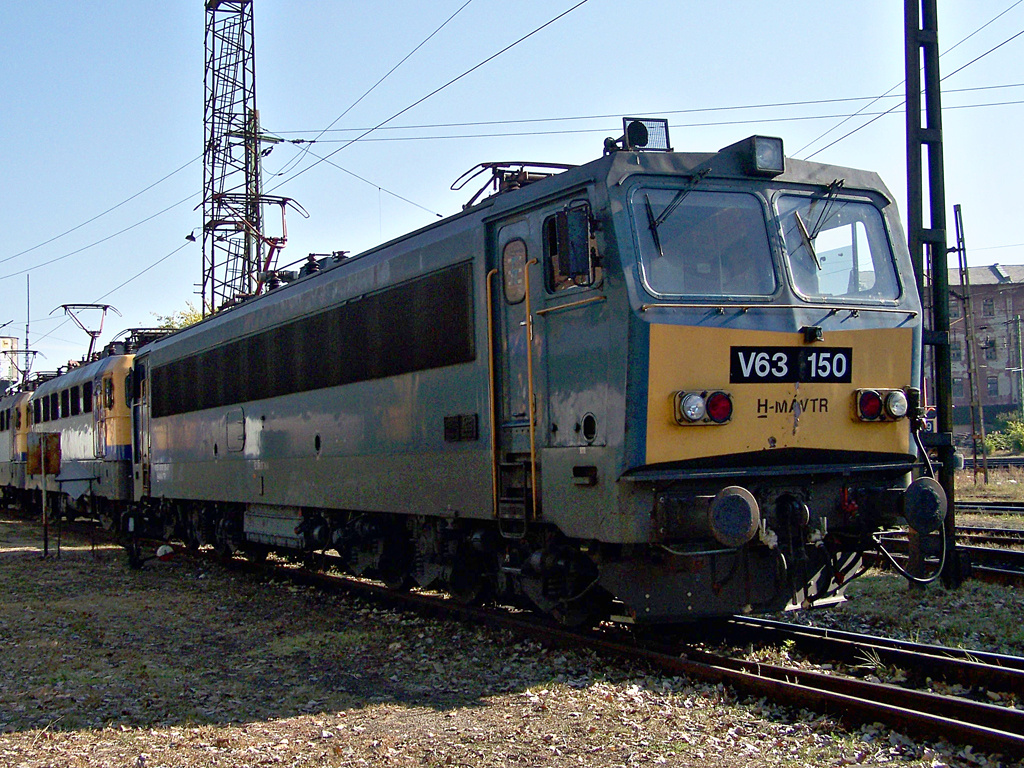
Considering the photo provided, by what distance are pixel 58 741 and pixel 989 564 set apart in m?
10.1

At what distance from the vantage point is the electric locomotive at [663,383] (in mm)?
6805

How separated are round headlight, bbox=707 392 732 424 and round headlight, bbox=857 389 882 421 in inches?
46.6

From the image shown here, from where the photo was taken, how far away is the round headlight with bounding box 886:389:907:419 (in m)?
7.42

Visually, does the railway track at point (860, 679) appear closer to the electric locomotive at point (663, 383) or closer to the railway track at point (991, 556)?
the electric locomotive at point (663, 383)

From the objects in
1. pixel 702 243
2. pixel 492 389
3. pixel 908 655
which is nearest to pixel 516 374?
pixel 492 389

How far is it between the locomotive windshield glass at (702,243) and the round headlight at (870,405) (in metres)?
1.07

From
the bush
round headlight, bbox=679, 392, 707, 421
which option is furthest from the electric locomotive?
the bush

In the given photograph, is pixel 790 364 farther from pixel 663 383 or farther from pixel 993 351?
pixel 993 351

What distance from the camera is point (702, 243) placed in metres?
7.16

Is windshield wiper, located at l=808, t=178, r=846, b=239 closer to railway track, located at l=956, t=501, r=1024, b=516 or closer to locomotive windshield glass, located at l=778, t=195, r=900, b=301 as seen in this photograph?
locomotive windshield glass, located at l=778, t=195, r=900, b=301

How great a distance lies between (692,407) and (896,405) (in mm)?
1796

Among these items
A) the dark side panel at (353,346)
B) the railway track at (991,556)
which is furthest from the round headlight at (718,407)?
the railway track at (991,556)

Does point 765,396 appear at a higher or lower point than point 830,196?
lower

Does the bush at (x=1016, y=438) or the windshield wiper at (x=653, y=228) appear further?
the bush at (x=1016, y=438)
